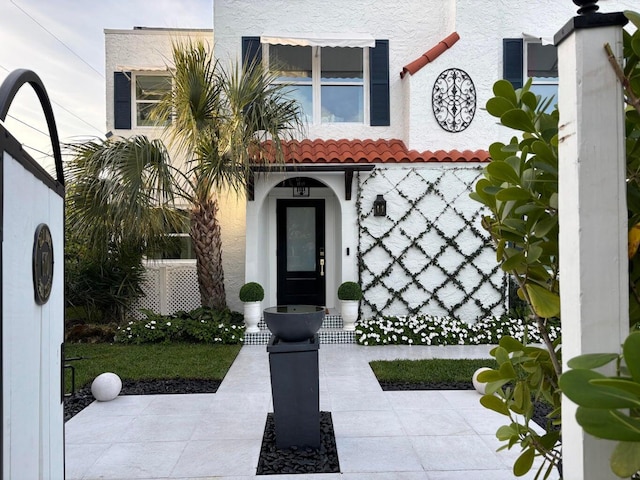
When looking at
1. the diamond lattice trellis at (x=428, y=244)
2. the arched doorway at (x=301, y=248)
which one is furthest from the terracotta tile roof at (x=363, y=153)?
the arched doorway at (x=301, y=248)

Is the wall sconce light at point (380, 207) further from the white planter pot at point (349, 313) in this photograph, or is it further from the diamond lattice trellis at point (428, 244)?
the white planter pot at point (349, 313)

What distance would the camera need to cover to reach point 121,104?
10375 millimetres

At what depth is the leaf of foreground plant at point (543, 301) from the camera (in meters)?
1.35

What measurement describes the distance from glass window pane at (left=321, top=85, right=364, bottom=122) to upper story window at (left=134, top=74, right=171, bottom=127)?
13.0 ft

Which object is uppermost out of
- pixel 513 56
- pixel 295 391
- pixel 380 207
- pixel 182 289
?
pixel 513 56

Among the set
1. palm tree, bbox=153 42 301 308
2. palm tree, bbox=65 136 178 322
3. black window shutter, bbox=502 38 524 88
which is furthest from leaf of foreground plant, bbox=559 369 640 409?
black window shutter, bbox=502 38 524 88

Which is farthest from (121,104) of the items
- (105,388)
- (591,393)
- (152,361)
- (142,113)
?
(591,393)

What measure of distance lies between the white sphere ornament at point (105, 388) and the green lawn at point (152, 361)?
1.53ft

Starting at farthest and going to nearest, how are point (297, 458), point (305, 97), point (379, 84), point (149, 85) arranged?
point (149, 85), point (305, 97), point (379, 84), point (297, 458)

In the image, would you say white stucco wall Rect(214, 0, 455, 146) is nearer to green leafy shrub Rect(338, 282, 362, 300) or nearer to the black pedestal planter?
green leafy shrub Rect(338, 282, 362, 300)

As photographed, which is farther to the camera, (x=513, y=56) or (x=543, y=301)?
(x=513, y=56)

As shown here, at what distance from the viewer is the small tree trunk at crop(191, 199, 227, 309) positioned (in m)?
8.63

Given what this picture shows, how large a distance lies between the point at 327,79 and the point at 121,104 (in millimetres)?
4877

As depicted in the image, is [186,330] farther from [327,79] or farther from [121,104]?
[327,79]
